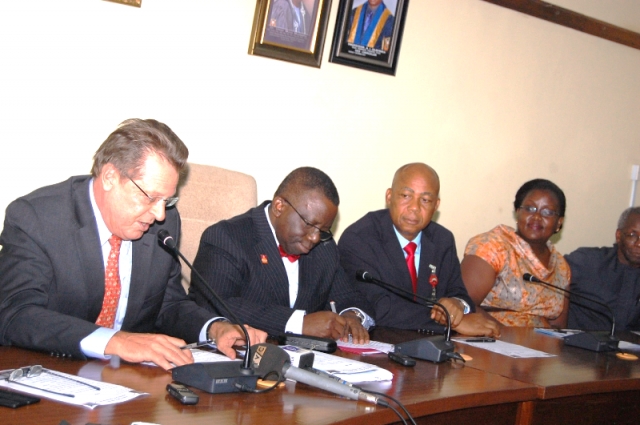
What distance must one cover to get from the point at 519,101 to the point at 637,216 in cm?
108

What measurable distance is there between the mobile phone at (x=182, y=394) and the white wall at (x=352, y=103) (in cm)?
182

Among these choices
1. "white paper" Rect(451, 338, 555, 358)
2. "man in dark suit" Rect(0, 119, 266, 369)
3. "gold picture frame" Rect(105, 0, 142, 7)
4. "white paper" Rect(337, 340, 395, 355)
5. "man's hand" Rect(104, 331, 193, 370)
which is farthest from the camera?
"gold picture frame" Rect(105, 0, 142, 7)

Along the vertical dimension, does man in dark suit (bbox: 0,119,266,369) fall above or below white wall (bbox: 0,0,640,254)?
below

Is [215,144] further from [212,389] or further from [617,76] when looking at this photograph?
[617,76]

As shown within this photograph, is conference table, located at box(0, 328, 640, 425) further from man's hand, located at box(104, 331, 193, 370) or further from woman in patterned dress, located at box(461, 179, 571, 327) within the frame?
woman in patterned dress, located at box(461, 179, 571, 327)

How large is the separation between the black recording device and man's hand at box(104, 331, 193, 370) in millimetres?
494

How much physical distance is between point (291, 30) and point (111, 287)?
1967mm

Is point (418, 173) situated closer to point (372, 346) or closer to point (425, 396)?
point (372, 346)

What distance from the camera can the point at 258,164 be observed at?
390 centimetres

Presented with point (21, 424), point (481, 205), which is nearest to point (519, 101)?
point (481, 205)

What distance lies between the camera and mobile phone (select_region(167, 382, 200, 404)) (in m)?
1.68

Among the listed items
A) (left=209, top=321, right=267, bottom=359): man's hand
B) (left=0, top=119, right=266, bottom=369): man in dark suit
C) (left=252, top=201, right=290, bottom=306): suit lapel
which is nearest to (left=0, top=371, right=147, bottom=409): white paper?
(left=0, top=119, right=266, bottom=369): man in dark suit

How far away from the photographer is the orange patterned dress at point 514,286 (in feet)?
13.2

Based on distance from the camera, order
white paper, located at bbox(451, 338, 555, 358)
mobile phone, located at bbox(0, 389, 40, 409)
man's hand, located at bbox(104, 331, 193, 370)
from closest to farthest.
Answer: mobile phone, located at bbox(0, 389, 40, 409) → man's hand, located at bbox(104, 331, 193, 370) → white paper, located at bbox(451, 338, 555, 358)
